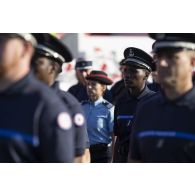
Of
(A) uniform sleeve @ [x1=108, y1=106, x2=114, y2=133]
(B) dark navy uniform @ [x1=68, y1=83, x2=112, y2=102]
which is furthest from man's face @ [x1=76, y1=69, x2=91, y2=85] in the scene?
(A) uniform sleeve @ [x1=108, y1=106, x2=114, y2=133]

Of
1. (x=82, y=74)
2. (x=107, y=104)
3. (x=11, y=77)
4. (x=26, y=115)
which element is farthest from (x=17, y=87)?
(x=82, y=74)

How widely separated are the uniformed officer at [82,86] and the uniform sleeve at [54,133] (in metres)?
4.88

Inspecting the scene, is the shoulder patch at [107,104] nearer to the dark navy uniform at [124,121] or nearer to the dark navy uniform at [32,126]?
the dark navy uniform at [124,121]

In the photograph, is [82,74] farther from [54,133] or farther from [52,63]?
[54,133]

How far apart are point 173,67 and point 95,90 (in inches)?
163

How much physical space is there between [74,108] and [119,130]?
1886 millimetres

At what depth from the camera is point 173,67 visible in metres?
3.68

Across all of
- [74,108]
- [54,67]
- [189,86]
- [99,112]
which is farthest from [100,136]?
[189,86]

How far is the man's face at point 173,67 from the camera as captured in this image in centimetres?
368

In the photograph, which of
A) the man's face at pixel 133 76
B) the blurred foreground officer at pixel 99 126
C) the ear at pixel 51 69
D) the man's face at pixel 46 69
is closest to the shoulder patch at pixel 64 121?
the man's face at pixel 46 69

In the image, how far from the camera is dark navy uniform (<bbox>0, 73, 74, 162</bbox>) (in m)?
3.09

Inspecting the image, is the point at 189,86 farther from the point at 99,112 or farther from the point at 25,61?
the point at 99,112

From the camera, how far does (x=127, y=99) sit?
6809 mm

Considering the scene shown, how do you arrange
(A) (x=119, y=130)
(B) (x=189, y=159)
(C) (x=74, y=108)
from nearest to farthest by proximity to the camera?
(B) (x=189, y=159), (C) (x=74, y=108), (A) (x=119, y=130)
